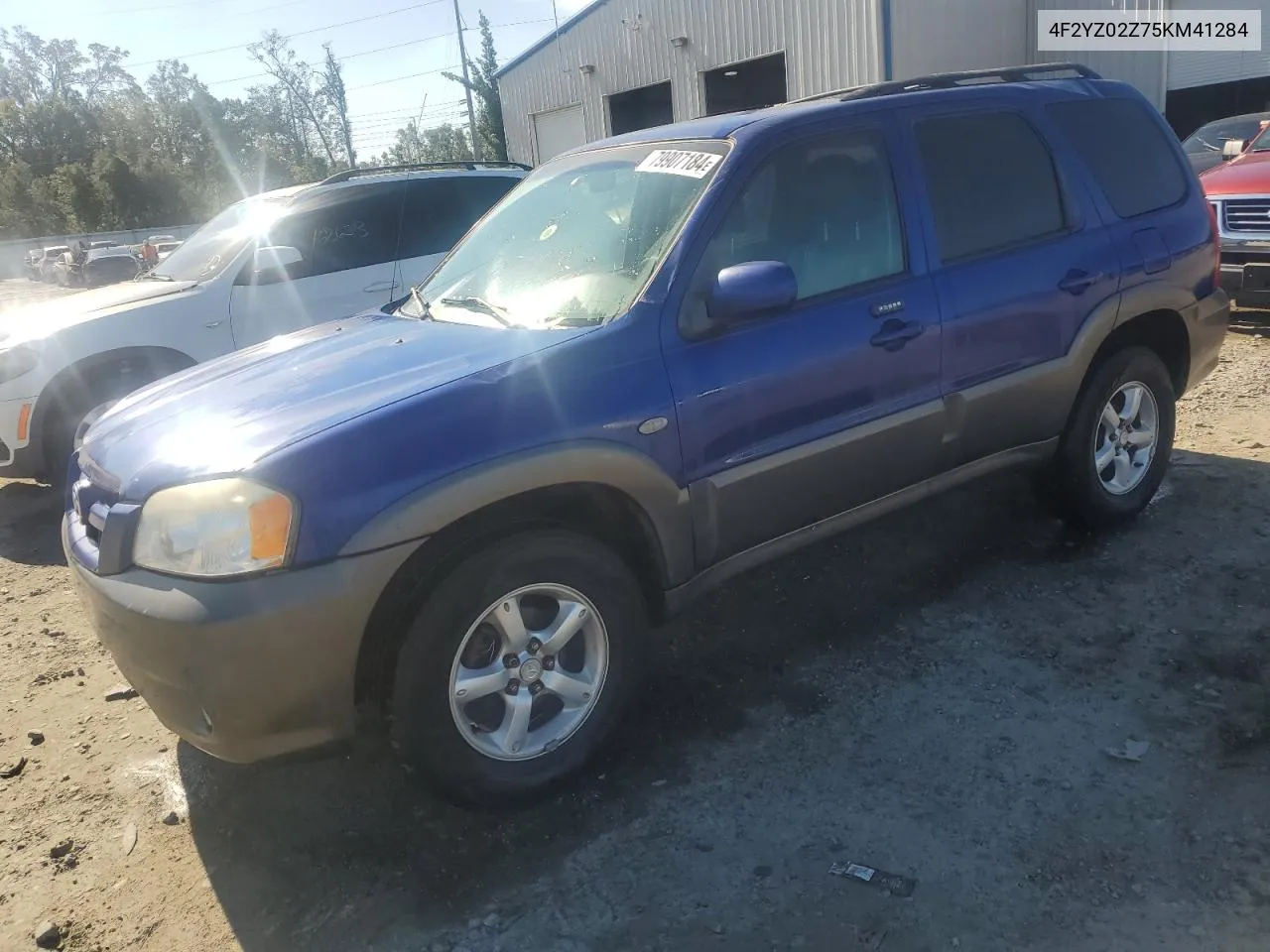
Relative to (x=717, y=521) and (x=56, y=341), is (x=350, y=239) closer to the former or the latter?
(x=56, y=341)

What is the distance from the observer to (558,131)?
954 inches

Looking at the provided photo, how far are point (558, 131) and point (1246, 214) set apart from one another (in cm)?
1897

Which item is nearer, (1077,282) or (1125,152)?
(1077,282)

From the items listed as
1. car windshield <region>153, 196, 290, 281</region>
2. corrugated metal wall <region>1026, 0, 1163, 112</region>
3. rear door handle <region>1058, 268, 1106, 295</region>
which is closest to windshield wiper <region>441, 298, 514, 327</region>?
rear door handle <region>1058, 268, 1106, 295</region>

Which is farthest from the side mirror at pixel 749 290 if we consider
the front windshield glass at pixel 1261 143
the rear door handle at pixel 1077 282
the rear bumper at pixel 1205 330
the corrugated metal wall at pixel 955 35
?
the corrugated metal wall at pixel 955 35

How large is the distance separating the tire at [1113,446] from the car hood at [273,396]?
93.9 inches

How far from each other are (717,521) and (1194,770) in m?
1.54

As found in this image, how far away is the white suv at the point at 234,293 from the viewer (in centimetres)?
564

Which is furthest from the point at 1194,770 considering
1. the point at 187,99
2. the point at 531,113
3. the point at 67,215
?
the point at 187,99

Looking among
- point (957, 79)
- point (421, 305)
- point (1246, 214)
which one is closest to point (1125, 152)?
point (957, 79)

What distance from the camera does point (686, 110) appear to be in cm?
2084

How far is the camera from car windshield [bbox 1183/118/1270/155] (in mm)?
10691

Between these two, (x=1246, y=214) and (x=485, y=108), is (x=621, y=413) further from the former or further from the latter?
(x=485, y=108)

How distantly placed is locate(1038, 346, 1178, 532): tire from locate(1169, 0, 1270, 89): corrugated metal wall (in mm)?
16167
